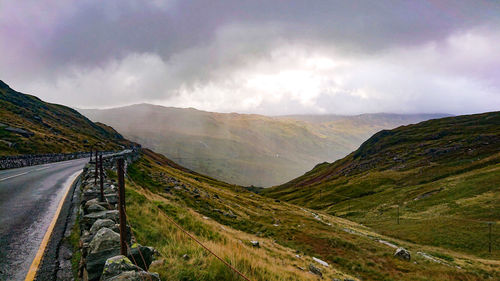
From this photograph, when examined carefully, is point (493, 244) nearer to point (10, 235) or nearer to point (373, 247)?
point (373, 247)

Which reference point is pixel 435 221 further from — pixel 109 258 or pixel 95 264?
pixel 95 264

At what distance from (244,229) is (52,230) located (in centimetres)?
2385

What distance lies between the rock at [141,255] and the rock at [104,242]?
418 millimetres

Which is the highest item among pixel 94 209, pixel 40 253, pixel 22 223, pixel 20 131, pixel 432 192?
pixel 20 131

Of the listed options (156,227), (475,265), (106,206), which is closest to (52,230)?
(106,206)

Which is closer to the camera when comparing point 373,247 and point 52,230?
point 52,230

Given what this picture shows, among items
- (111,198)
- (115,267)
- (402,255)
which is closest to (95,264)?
(115,267)

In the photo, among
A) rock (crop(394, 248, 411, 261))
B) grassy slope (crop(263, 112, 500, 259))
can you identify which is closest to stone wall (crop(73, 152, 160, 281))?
rock (crop(394, 248, 411, 261))

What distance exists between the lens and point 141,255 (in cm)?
642

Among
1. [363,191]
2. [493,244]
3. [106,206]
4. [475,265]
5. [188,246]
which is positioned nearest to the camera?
[188,246]

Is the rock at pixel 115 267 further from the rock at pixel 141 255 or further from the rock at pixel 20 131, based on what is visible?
the rock at pixel 20 131

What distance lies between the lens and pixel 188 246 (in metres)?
9.94

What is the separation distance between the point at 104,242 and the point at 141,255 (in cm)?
105

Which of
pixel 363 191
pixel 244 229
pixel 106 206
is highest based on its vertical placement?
pixel 106 206
